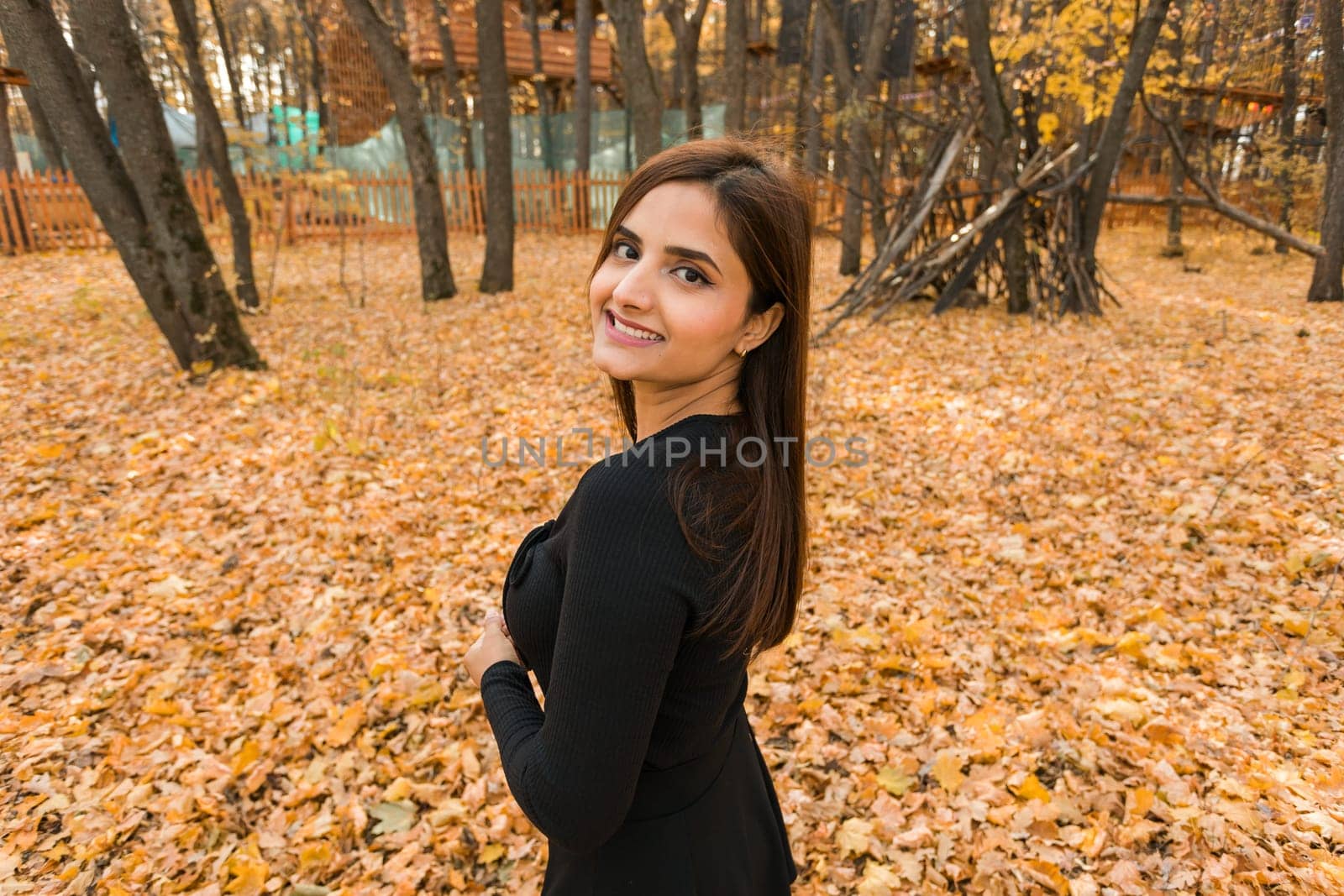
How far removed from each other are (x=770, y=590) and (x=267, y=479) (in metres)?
5.43

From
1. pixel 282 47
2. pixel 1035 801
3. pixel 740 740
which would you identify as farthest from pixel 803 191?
pixel 282 47

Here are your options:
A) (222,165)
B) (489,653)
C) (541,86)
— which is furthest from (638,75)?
(541,86)

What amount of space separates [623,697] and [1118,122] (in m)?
10.6

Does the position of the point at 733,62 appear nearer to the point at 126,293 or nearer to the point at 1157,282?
the point at 1157,282

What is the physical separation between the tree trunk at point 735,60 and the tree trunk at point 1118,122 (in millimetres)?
5685

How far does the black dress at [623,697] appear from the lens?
41.7 inches

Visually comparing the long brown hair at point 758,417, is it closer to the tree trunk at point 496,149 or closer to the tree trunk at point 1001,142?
the tree trunk at point 1001,142

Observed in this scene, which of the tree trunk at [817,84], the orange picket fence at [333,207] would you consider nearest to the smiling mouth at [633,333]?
the tree trunk at [817,84]

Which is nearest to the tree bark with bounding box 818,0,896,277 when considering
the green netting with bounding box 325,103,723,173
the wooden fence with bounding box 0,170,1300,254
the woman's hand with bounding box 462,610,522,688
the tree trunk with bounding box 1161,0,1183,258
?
the wooden fence with bounding box 0,170,1300,254

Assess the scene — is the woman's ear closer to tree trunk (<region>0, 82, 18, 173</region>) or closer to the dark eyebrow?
the dark eyebrow

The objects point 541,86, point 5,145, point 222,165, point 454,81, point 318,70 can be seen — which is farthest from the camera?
point 541,86

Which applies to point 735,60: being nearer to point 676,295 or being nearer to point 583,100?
point 583,100

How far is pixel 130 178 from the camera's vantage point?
6.71 metres

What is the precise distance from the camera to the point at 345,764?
3.27 m
